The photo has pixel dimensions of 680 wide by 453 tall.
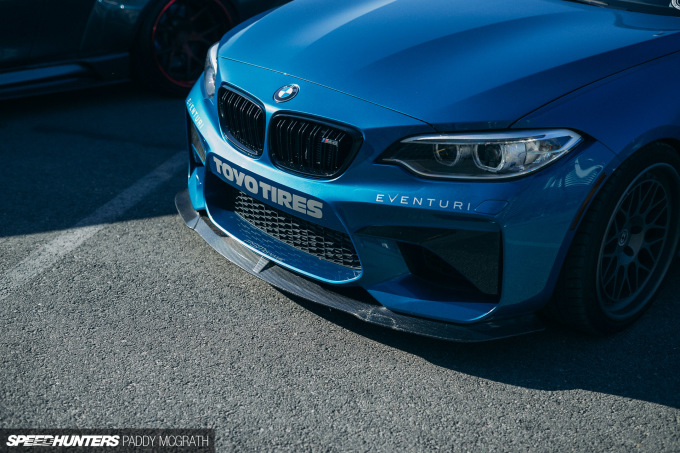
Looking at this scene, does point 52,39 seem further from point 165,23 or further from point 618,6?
point 618,6

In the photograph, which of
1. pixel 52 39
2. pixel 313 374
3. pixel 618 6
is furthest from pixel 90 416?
pixel 52 39

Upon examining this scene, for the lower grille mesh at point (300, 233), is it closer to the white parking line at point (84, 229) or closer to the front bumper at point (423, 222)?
the front bumper at point (423, 222)

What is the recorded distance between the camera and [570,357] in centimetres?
307

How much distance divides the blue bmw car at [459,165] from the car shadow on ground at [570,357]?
0.11 m

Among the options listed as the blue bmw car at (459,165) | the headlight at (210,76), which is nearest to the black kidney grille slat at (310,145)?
the blue bmw car at (459,165)

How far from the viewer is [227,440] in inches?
102

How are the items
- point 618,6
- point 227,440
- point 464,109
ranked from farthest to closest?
point 618,6 < point 464,109 < point 227,440

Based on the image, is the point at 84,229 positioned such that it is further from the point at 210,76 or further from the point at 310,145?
the point at 310,145

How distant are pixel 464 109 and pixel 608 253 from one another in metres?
0.87

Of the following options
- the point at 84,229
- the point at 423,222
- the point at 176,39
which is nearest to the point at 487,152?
the point at 423,222

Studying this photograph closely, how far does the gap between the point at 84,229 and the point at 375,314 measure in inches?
68.7

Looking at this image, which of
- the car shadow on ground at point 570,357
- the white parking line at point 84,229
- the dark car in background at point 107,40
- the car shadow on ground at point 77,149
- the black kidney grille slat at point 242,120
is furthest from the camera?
the dark car in background at point 107,40

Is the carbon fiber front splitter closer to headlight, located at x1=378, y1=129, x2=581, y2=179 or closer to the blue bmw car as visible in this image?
the blue bmw car

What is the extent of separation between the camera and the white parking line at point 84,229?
11.4 feet
